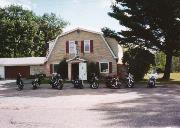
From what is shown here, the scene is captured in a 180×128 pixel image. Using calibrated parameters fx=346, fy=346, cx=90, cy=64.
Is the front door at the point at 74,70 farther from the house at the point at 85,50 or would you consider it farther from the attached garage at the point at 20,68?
the attached garage at the point at 20,68

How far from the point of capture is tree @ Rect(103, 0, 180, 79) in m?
35.1

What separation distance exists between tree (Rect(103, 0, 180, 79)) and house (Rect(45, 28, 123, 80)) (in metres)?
1.52

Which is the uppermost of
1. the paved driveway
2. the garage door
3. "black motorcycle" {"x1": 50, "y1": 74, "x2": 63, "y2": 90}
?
the garage door

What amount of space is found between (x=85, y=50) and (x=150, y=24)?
27.0 ft

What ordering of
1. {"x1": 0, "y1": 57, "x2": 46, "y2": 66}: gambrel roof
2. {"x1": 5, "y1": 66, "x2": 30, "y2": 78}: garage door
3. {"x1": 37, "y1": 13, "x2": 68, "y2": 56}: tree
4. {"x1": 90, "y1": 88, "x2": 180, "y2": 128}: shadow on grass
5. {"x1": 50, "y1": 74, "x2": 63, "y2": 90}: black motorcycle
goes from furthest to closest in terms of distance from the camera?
{"x1": 37, "y1": 13, "x2": 68, "y2": 56}: tree → {"x1": 5, "y1": 66, "x2": 30, "y2": 78}: garage door → {"x1": 0, "y1": 57, "x2": 46, "y2": 66}: gambrel roof → {"x1": 50, "y1": 74, "x2": 63, "y2": 90}: black motorcycle → {"x1": 90, "y1": 88, "x2": 180, "y2": 128}: shadow on grass

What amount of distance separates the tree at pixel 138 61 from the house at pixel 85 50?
2.94 m

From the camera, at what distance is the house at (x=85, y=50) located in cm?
3969

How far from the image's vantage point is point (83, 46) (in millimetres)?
40594

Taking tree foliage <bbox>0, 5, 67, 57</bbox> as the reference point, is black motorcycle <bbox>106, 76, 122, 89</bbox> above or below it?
below

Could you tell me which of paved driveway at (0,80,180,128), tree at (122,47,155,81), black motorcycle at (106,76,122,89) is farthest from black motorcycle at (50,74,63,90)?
paved driveway at (0,80,180,128)

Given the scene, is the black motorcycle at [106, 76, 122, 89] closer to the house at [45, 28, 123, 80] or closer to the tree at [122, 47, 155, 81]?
the tree at [122, 47, 155, 81]

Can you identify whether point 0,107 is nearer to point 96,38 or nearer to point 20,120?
point 20,120

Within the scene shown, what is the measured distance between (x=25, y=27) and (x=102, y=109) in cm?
5733

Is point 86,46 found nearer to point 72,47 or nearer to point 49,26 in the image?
point 72,47
